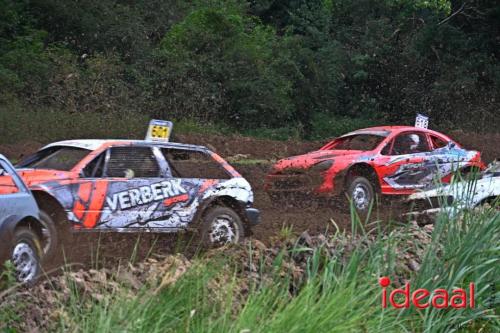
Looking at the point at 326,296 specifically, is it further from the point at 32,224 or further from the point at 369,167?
the point at 369,167

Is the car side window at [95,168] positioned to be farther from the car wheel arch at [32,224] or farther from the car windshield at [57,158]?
the car wheel arch at [32,224]

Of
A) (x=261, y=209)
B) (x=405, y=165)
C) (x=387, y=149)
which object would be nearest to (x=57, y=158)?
(x=261, y=209)

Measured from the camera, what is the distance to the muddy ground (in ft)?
35.4

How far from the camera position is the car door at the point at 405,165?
16.7m

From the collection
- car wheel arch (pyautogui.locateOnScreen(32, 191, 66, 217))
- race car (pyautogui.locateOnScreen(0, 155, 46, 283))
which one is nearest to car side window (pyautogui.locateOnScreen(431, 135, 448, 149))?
car wheel arch (pyautogui.locateOnScreen(32, 191, 66, 217))

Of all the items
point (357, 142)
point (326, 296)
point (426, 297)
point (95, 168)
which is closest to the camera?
point (326, 296)

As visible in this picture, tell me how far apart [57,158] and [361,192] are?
244 inches

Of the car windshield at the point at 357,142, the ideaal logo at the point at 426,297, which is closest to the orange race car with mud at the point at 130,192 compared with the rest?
the ideaal logo at the point at 426,297

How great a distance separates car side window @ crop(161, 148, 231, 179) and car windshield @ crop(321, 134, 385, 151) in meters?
3.09

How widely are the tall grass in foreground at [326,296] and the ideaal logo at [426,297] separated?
52 millimetres

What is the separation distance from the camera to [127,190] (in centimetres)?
1159

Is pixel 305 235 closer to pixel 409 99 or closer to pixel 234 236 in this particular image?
pixel 234 236

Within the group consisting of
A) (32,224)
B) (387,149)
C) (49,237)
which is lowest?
(49,237)

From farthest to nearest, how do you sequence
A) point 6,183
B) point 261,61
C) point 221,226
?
point 261,61
point 221,226
point 6,183
